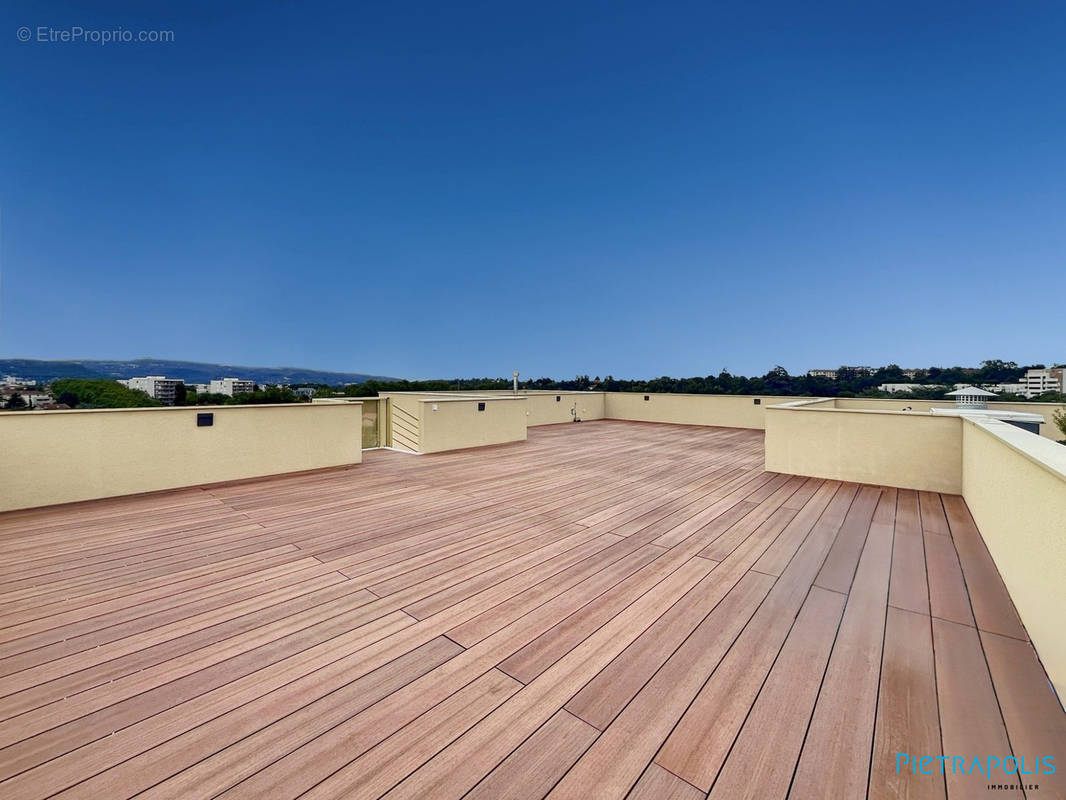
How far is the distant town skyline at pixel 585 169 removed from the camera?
34.0 ft

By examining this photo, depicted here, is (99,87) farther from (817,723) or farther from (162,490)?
(817,723)

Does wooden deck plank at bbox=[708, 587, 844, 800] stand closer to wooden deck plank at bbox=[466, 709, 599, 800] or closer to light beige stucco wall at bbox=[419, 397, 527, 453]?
wooden deck plank at bbox=[466, 709, 599, 800]

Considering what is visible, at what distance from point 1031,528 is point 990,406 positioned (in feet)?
23.3

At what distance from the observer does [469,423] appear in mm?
6945

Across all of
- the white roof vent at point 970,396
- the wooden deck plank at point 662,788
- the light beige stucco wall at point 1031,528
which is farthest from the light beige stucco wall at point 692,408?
the wooden deck plank at point 662,788

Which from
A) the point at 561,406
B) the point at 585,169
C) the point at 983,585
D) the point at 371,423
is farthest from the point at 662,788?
the point at 585,169

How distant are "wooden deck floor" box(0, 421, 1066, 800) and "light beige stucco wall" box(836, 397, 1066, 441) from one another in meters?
5.21

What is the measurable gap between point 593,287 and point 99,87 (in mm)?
21768

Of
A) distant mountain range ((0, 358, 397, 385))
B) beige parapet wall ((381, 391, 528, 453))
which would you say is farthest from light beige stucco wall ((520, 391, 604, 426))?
distant mountain range ((0, 358, 397, 385))

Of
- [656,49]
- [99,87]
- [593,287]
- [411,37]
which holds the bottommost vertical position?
[593,287]

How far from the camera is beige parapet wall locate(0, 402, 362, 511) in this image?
11.3 ft

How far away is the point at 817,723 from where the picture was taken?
128 centimetres

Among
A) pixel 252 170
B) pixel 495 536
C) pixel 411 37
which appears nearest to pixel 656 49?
pixel 411 37

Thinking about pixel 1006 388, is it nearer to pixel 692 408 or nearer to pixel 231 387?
pixel 692 408
